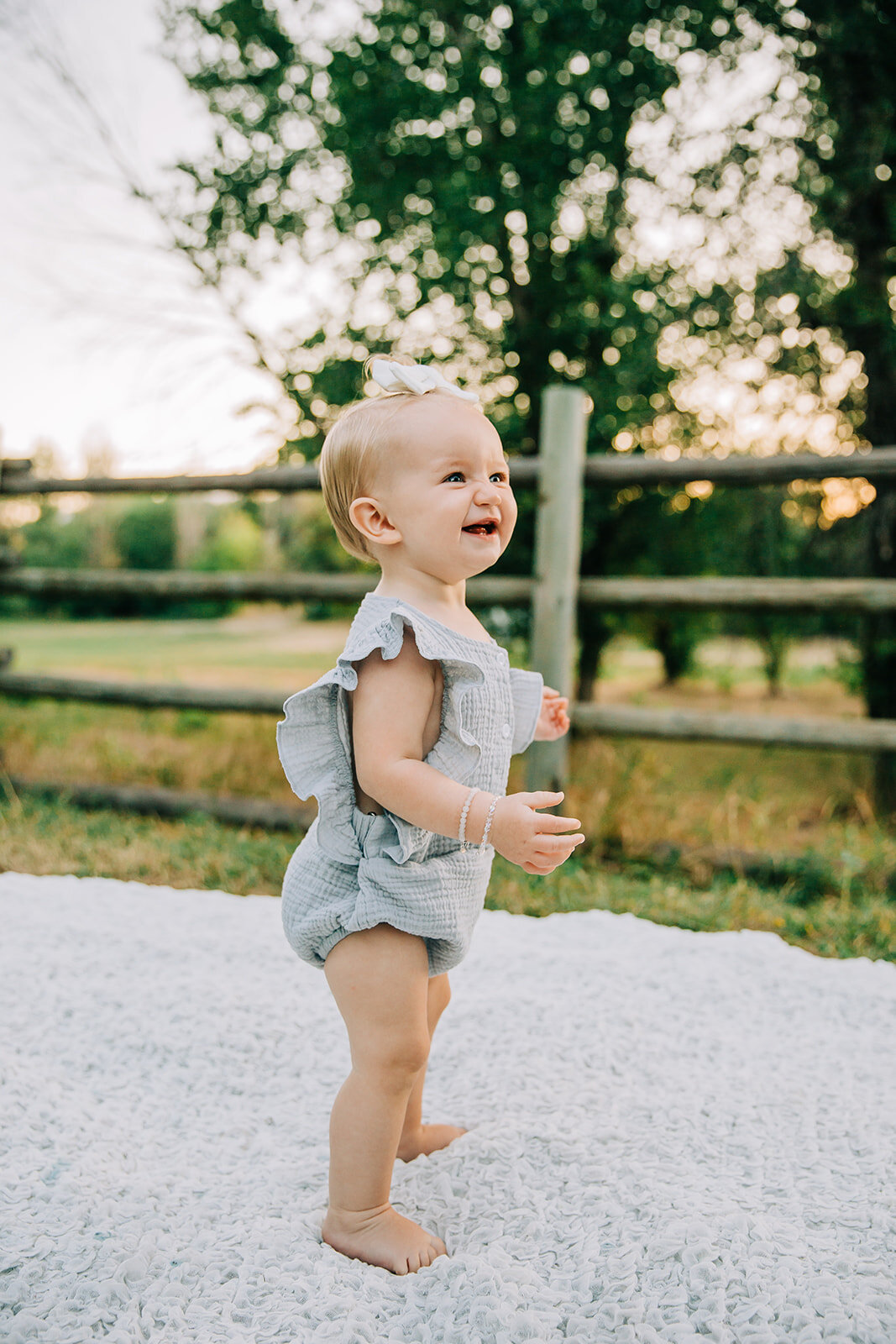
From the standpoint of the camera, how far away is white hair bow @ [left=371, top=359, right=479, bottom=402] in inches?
50.9

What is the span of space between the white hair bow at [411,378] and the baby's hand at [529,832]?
1.86 ft

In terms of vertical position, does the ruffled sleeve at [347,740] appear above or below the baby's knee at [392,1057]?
above

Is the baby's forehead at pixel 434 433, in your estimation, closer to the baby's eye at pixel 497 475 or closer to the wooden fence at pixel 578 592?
the baby's eye at pixel 497 475

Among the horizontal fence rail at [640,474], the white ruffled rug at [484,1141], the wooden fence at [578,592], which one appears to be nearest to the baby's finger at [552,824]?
the white ruffled rug at [484,1141]

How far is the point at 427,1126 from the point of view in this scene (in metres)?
1.51

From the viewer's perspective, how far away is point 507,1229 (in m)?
1.27

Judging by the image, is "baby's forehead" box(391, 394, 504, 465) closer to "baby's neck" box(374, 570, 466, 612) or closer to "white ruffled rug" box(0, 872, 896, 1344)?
"baby's neck" box(374, 570, 466, 612)

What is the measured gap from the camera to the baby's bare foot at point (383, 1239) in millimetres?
1188

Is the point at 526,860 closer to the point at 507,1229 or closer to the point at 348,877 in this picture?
the point at 348,877

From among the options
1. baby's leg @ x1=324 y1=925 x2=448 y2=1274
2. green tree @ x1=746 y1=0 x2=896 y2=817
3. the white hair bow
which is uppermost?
green tree @ x1=746 y1=0 x2=896 y2=817

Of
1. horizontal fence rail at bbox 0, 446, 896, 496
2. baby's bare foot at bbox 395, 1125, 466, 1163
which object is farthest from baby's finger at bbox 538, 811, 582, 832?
horizontal fence rail at bbox 0, 446, 896, 496

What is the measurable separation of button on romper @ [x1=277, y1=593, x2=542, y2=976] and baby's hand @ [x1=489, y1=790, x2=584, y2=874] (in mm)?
144

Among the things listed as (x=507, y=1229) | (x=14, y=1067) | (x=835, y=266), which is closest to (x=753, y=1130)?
(x=507, y=1229)

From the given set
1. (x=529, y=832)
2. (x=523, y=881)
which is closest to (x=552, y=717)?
(x=529, y=832)
